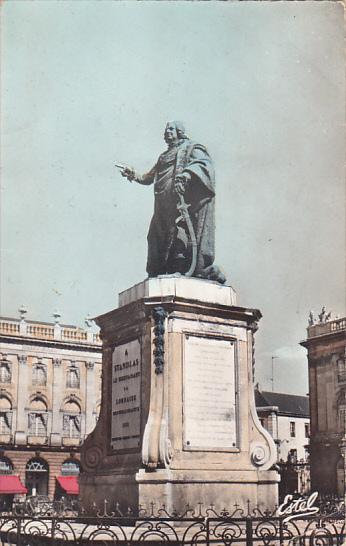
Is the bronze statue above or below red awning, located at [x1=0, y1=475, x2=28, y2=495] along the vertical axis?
above

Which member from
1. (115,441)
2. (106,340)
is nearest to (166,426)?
(115,441)

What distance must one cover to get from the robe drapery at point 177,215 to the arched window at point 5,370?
44.2 metres

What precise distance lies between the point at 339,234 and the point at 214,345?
474 cm

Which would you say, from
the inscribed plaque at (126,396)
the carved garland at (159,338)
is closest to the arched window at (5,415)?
the inscribed plaque at (126,396)

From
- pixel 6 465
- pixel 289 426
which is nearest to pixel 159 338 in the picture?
pixel 6 465

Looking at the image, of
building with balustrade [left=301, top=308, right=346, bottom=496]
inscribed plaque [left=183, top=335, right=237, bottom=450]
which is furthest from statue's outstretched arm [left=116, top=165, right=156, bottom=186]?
building with balustrade [left=301, top=308, right=346, bottom=496]

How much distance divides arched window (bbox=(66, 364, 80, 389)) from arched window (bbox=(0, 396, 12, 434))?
483 centimetres

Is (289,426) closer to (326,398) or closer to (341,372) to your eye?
(326,398)

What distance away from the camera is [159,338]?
487 inches

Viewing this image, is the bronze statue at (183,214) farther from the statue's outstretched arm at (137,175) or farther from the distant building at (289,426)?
the distant building at (289,426)

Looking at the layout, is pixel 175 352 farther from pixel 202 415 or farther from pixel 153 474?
pixel 153 474

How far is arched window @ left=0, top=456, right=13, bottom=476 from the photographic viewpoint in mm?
54244

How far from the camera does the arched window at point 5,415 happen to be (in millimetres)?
55062

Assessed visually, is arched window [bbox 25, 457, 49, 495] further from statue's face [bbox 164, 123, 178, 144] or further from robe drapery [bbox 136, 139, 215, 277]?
statue's face [bbox 164, 123, 178, 144]
